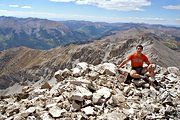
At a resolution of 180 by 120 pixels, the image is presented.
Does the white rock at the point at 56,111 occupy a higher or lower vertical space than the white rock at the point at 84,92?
lower

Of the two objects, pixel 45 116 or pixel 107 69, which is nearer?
pixel 45 116

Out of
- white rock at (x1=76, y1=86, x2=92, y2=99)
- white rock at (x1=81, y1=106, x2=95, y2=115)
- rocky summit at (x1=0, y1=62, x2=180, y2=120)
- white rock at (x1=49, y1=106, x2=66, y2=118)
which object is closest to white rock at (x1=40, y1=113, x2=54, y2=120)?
rocky summit at (x1=0, y1=62, x2=180, y2=120)

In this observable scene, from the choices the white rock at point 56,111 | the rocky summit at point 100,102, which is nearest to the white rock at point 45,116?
the rocky summit at point 100,102

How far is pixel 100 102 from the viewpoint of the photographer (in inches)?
614

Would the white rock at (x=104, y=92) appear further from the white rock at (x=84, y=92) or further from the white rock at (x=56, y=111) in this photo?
the white rock at (x=56, y=111)

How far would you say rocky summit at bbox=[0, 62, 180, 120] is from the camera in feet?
47.6

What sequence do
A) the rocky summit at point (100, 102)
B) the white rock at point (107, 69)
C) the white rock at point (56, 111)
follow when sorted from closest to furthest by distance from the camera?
1. the white rock at point (56, 111)
2. the rocky summit at point (100, 102)
3. the white rock at point (107, 69)

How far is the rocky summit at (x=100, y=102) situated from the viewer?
47.6ft

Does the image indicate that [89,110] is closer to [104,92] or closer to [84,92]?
[84,92]

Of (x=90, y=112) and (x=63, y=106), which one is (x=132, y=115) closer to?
(x=90, y=112)

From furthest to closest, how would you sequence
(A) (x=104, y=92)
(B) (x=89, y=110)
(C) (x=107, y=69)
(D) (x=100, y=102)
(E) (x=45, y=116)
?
(C) (x=107, y=69) → (A) (x=104, y=92) → (D) (x=100, y=102) → (B) (x=89, y=110) → (E) (x=45, y=116)

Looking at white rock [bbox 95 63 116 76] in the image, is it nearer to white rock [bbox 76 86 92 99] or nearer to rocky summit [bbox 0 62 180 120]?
rocky summit [bbox 0 62 180 120]

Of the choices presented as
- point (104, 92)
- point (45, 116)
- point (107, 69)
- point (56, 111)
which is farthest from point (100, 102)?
point (107, 69)

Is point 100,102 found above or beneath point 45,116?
above
